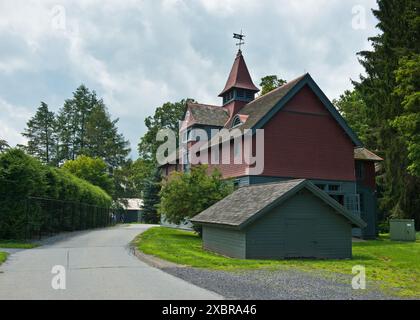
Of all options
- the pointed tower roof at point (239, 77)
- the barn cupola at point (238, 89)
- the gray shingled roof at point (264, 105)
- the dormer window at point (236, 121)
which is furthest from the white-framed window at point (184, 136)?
the dormer window at point (236, 121)

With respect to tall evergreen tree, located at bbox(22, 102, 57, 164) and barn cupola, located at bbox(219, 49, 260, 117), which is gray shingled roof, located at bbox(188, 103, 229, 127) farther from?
tall evergreen tree, located at bbox(22, 102, 57, 164)

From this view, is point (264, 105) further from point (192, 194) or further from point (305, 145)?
point (192, 194)

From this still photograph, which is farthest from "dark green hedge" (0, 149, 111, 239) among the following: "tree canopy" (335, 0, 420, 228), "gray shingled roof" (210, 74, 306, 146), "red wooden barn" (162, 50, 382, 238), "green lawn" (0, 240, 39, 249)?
"tree canopy" (335, 0, 420, 228)

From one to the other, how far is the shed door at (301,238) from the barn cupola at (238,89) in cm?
2251

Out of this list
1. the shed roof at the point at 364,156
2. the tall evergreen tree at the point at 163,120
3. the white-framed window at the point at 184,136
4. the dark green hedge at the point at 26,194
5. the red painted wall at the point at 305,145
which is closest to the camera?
the dark green hedge at the point at 26,194

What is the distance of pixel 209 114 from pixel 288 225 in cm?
2337

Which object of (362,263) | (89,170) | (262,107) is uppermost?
(262,107)

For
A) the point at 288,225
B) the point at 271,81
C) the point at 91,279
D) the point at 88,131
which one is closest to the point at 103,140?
the point at 88,131

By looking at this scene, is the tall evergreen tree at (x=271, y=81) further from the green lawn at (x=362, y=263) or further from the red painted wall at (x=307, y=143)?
the green lawn at (x=362, y=263)

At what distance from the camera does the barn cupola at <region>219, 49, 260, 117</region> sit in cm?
3978

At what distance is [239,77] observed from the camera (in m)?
40.8

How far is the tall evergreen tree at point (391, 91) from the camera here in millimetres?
31578

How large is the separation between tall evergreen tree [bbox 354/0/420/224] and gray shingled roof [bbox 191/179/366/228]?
15499 millimetres
